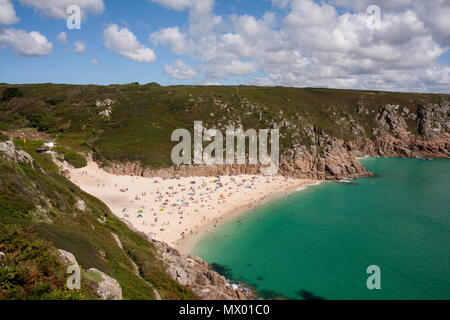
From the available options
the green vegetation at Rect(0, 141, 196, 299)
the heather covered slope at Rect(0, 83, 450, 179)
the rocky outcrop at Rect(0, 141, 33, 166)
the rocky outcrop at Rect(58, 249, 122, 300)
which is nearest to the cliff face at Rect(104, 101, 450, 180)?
the heather covered slope at Rect(0, 83, 450, 179)

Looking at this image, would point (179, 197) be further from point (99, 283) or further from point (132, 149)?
point (99, 283)

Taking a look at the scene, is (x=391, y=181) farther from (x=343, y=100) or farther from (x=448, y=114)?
(x=448, y=114)

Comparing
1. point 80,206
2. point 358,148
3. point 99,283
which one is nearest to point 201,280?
point 99,283

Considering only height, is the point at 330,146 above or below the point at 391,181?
above

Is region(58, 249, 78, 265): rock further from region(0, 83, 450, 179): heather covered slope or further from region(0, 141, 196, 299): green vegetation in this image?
region(0, 83, 450, 179): heather covered slope

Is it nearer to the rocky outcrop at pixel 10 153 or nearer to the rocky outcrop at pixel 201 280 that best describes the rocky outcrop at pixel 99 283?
the rocky outcrop at pixel 201 280

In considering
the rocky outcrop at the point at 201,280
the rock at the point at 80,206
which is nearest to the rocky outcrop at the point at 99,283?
the rocky outcrop at the point at 201,280
